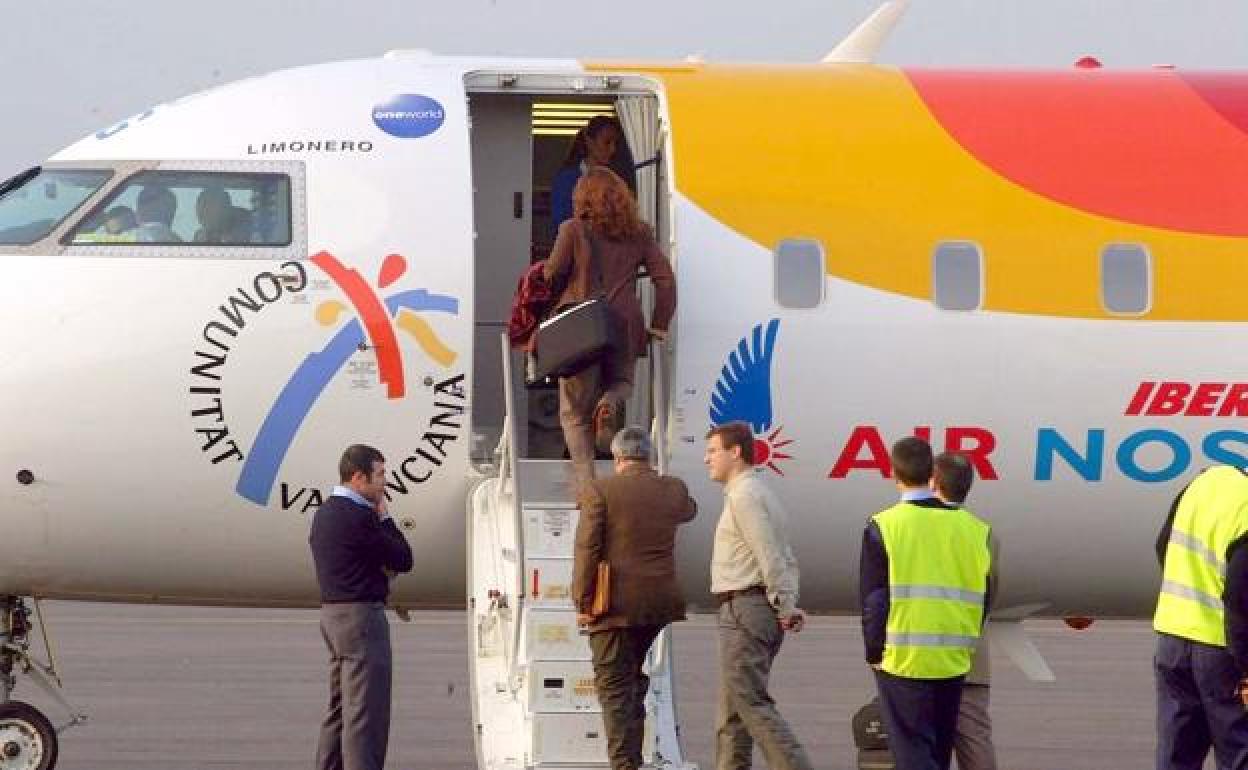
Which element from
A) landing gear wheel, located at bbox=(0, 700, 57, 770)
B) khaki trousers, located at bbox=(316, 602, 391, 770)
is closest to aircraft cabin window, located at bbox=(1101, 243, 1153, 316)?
khaki trousers, located at bbox=(316, 602, 391, 770)

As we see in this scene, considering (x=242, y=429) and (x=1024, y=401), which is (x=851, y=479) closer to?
(x=1024, y=401)

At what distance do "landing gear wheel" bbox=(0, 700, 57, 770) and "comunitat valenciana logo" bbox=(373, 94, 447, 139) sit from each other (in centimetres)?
394

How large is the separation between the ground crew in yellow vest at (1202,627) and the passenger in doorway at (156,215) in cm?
Answer: 588

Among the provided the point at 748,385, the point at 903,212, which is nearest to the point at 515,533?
the point at 748,385

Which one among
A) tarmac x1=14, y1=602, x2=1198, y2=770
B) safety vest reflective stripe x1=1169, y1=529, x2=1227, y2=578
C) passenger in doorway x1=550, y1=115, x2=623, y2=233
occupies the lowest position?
tarmac x1=14, y1=602, x2=1198, y2=770

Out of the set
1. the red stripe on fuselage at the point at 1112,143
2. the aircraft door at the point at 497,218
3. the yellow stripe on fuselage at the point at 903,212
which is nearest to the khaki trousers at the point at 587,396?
the yellow stripe on fuselage at the point at 903,212

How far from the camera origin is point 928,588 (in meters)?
12.1

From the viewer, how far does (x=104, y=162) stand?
48.9ft

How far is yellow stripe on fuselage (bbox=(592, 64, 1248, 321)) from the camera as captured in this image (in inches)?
582

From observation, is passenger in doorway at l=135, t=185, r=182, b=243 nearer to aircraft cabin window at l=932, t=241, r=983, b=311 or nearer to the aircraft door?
the aircraft door

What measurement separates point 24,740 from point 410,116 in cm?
421

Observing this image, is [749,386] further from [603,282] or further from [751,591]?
→ [751,591]

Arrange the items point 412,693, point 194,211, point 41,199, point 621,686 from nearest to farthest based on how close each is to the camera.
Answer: point 621,686 < point 194,211 < point 41,199 < point 412,693

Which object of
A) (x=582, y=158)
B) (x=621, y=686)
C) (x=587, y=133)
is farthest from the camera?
(x=582, y=158)
